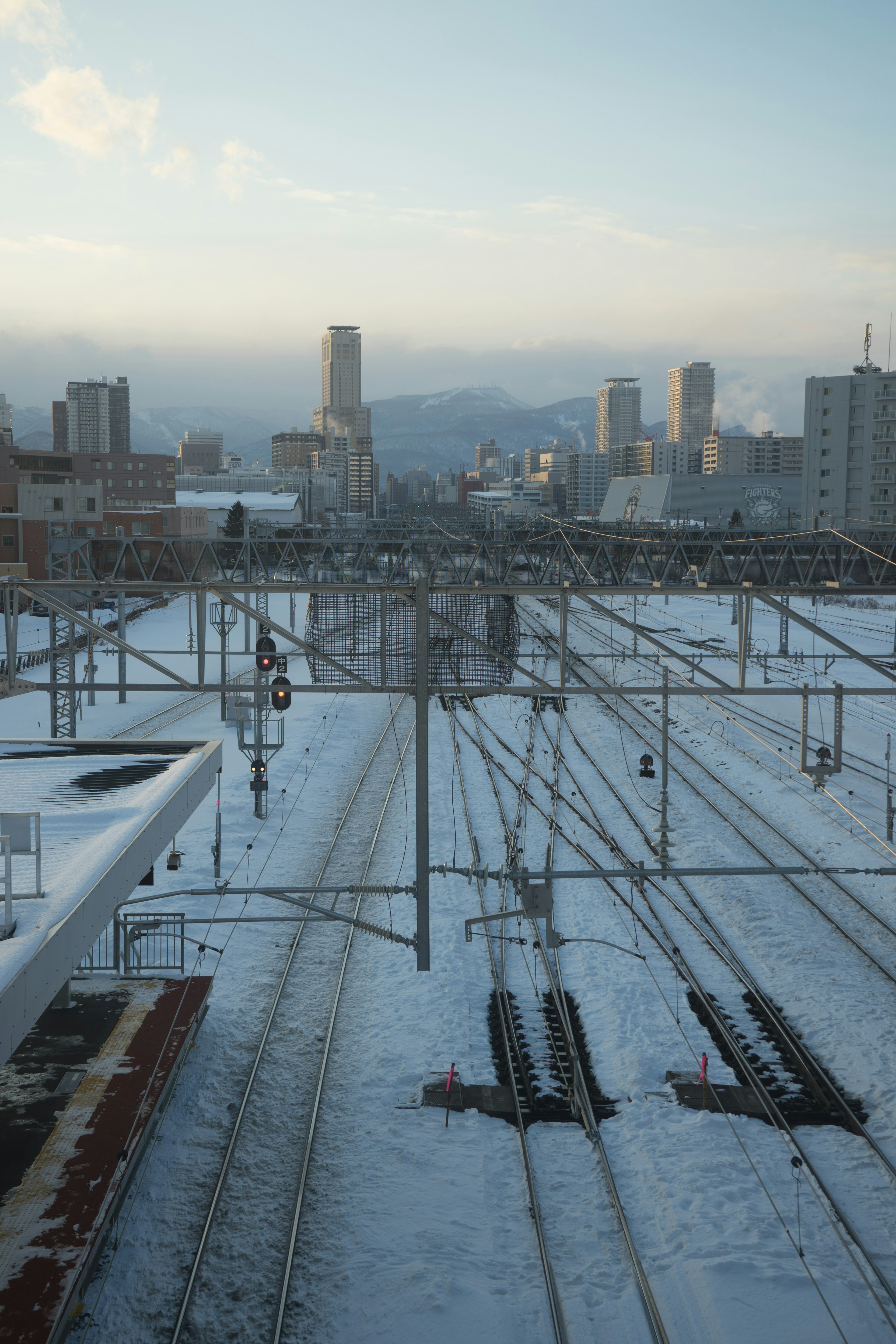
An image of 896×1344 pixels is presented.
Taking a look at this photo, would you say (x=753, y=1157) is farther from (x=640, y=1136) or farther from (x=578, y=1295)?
(x=578, y=1295)

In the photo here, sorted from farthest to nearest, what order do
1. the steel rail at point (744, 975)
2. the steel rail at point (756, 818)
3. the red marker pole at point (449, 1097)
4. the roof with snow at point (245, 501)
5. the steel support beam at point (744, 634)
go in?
the roof with snow at point (245, 501), the steel rail at point (756, 818), the steel support beam at point (744, 634), the red marker pole at point (449, 1097), the steel rail at point (744, 975)

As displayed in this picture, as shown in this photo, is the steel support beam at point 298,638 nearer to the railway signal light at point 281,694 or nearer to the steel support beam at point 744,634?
the railway signal light at point 281,694

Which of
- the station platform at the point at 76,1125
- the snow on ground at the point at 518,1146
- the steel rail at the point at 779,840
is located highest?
the steel rail at the point at 779,840

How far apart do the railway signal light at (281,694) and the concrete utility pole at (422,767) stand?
1.91 meters

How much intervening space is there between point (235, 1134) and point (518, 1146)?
3.10 metres

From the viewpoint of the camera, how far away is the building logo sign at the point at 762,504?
273ft

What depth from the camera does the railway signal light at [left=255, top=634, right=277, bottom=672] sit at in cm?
1245

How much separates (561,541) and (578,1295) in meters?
15.4

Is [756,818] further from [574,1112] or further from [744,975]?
[574,1112]

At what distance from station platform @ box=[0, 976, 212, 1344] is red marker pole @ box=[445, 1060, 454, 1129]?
3.14 metres

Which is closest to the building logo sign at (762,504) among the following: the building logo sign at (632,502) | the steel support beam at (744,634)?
the building logo sign at (632,502)

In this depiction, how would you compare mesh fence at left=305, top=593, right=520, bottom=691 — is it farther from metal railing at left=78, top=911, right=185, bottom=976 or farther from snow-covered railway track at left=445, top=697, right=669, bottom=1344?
metal railing at left=78, top=911, right=185, bottom=976

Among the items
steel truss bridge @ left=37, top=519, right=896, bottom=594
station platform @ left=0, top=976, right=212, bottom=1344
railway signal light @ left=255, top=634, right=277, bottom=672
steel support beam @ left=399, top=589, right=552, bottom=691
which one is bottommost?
station platform @ left=0, top=976, right=212, bottom=1344

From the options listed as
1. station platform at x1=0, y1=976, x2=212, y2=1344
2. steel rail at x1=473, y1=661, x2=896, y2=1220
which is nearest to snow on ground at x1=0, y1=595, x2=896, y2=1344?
steel rail at x1=473, y1=661, x2=896, y2=1220
